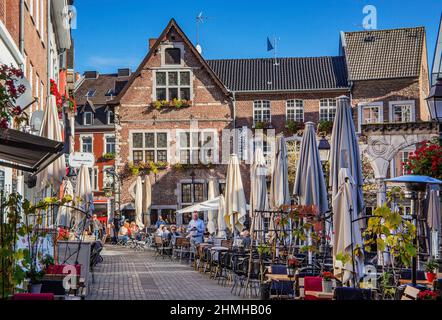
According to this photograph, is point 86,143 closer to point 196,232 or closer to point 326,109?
point 326,109

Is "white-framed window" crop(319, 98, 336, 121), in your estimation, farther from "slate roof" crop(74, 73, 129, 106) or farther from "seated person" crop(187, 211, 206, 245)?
"slate roof" crop(74, 73, 129, 106)

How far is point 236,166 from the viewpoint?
24438mm

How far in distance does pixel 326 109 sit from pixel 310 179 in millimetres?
28693

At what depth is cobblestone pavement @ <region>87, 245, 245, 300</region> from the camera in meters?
14.7

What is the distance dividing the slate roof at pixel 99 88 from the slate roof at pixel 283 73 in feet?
67.9

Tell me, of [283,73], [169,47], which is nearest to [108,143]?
[169,47]

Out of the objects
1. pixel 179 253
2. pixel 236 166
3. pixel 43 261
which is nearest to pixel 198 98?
pixel 179 253

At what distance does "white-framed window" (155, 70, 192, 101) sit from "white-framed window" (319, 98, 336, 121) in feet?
24.5

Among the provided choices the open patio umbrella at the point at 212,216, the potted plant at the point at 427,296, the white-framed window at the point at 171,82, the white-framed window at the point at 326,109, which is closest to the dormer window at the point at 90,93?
the white-framed window at the point at 171,82

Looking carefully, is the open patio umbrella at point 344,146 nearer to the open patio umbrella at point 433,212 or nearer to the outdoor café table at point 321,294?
the outdoor café table at point 321,294

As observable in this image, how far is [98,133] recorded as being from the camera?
6356 centimetres

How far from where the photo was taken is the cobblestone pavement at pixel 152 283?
1468cm

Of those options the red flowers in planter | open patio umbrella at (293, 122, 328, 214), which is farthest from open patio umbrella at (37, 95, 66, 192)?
the red flowers in planter
